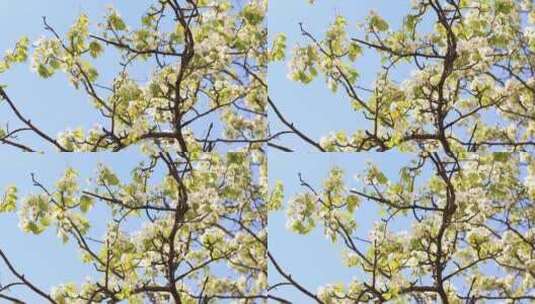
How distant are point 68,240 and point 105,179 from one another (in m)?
0.22

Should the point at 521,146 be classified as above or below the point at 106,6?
below

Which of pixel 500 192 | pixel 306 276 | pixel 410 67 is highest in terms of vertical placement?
pixel 410 67

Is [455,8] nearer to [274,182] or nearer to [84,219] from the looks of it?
[274,182]

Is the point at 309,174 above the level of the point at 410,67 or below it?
below

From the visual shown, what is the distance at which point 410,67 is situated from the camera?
3074mm

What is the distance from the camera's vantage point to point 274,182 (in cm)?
303

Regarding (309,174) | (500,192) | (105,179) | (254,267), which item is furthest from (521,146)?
(105,179)

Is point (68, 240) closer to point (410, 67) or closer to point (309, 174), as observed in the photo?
point (309, 174)

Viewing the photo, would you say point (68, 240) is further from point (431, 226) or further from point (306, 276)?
point (431, 226)

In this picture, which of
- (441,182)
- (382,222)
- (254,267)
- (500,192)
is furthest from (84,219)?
(500,192)

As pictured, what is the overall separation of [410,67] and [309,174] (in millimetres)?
483

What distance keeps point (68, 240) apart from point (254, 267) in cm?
59

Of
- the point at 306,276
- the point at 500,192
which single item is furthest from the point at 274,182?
the point at 500,192

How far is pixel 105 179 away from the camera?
117 inches
